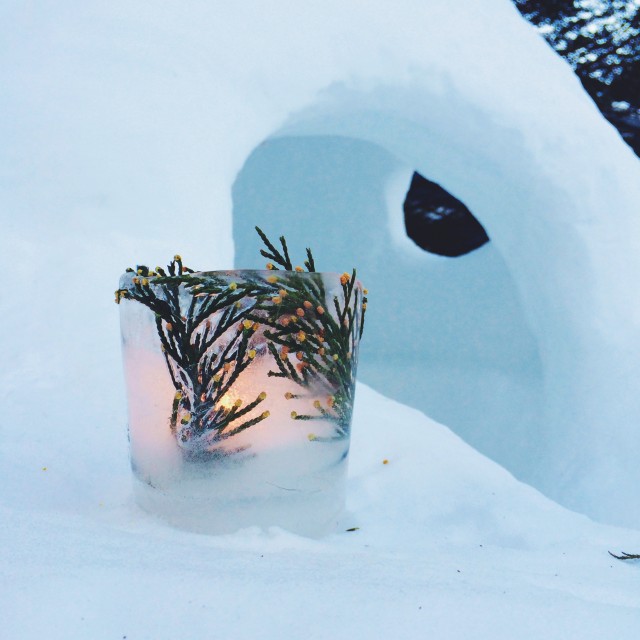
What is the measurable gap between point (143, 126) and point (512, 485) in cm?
129

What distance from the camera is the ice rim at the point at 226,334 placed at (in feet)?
2.55

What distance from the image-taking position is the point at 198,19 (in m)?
1.86

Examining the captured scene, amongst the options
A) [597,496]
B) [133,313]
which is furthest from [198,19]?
[597,496]

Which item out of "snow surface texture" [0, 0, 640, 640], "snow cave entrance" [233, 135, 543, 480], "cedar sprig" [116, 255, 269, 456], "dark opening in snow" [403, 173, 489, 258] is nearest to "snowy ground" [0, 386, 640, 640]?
"snow surface texture" [0, 0, 640, 640]

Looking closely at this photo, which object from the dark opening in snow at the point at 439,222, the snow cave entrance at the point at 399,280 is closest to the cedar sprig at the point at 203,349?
the snow cave entrance at the point at 399,280

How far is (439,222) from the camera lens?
497 centimetres

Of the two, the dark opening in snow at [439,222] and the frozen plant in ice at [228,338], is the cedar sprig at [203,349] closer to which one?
the frozen plant in ice at [228,338]

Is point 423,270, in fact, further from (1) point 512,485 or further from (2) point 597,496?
(1) point 512,485

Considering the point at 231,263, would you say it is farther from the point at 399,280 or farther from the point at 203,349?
the point at 399,280

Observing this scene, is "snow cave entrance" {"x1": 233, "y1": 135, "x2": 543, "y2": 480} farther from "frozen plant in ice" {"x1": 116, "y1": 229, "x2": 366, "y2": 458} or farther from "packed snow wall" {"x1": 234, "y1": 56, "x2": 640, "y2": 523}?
"frozen plant in ice" {"x1": 116, "y1": 229, "x2": 366, "y2": 458}

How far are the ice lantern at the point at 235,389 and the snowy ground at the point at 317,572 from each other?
0.05 m

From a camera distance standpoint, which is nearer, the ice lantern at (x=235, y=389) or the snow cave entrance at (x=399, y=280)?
the ice lantern at (x=235, y=389)

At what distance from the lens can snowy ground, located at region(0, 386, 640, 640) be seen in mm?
567

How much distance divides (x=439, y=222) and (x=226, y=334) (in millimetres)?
4408
